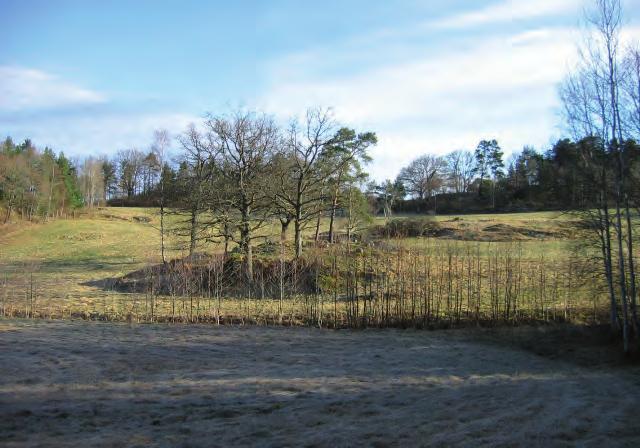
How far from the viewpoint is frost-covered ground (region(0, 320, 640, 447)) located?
6.62 metres

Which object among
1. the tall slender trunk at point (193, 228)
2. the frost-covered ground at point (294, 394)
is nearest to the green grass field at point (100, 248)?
the tall slender trunk at point (193, 228)

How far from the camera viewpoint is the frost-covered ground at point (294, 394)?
6.62 m

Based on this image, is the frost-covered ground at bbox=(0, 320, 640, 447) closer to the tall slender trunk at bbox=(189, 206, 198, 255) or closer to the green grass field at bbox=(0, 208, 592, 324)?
the green grass field at bbox=(0, 208, 592, 324)

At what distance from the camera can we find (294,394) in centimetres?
862

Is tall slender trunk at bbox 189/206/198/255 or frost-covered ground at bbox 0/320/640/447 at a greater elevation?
tall slender trunk at bbox 189/206/198/255

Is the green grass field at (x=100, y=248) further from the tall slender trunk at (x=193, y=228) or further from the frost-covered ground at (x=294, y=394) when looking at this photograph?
the frost-covered ground at (x=294, y=394)

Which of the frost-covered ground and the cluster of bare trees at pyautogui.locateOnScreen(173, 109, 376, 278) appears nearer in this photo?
the frost-covered ground

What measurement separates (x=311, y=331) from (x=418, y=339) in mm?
3214

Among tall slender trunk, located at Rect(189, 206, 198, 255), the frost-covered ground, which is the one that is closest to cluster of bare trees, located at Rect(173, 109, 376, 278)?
tall slender trunk, located at Rect(189, 206, 198, 255)

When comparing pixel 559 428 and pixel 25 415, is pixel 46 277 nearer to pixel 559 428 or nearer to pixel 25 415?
pixel 25 415

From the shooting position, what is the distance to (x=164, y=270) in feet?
78.7

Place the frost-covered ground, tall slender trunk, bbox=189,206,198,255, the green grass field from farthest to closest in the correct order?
1. tall slender trunk, bbox=189,206,198,255
2. the green grass field
3. the frost-covered ground

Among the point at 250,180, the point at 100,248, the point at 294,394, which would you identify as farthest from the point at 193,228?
the point at 294,394

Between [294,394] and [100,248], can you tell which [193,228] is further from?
[294,394]
